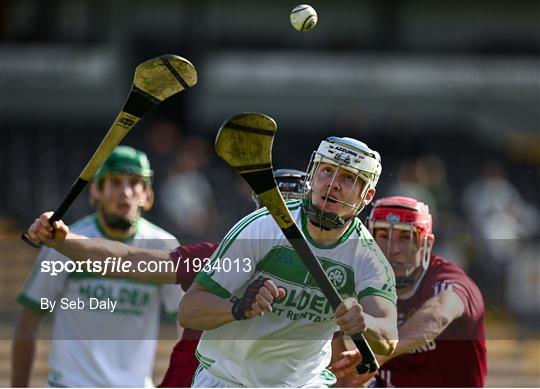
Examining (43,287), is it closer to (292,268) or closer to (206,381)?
(206,381)

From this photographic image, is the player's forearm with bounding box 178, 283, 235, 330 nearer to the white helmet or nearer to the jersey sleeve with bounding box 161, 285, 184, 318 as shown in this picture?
the white helmet

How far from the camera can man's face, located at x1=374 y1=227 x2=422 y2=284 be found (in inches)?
209

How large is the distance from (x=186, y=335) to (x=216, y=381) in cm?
76

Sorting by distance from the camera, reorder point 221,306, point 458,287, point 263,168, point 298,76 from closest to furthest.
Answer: point 263,168, point 221,306, point 458,287, point 298,76

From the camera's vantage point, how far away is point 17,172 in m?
15.9

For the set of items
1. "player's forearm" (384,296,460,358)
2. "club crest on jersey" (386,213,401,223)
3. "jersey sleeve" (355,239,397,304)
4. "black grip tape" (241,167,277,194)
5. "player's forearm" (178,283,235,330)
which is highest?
"black grip tape" (241,167,277,194)

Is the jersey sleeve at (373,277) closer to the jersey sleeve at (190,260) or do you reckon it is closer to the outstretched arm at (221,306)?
the outstretched arm at (221,306)

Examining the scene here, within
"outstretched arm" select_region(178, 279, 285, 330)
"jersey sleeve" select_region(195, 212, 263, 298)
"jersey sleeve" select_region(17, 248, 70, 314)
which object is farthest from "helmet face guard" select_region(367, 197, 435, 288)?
"jersey sleeve" select_region(17, 248, 70, 314)

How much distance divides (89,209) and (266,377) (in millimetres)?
8938

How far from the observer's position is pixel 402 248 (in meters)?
5.35

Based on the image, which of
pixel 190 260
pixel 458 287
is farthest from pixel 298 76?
pixel 190 260

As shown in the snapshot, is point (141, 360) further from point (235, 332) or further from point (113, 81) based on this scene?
point (113, 81)

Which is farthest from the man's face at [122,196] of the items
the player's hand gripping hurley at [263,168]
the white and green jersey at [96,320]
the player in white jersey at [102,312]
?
the player's hand gripping hurley at [263,168]

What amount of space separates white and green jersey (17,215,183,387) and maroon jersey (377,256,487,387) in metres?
1.19
